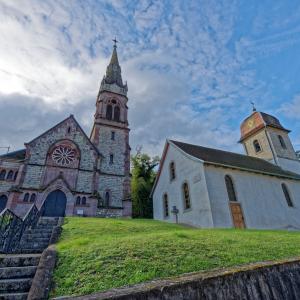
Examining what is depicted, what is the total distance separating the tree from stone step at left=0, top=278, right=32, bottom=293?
24298 millimetres

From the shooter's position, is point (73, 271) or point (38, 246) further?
point (38, 246)

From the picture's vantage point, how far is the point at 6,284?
13.4 ft

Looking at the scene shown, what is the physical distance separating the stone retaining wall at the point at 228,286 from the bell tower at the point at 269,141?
23101mm

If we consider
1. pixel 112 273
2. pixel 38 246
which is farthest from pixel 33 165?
pixel 112 273

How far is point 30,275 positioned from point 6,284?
0.48 metres

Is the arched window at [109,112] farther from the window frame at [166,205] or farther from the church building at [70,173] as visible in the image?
the window frame at [166,205]

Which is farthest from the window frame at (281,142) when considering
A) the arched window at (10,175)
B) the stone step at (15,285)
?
the arched window at (10,175)

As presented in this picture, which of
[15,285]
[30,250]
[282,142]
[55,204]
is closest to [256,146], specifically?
[282,142]

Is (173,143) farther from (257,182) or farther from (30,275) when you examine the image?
(30,275)

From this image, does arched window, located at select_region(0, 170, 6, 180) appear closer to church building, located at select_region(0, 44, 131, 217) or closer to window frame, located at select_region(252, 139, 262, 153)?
church building, located at select_region(0, 44, 131, 217)


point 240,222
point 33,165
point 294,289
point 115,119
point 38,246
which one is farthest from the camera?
point 115,119

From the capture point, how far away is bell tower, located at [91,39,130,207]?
72.3 feet

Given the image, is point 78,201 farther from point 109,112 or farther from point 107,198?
point 109,112

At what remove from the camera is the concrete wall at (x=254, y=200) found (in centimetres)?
1403
